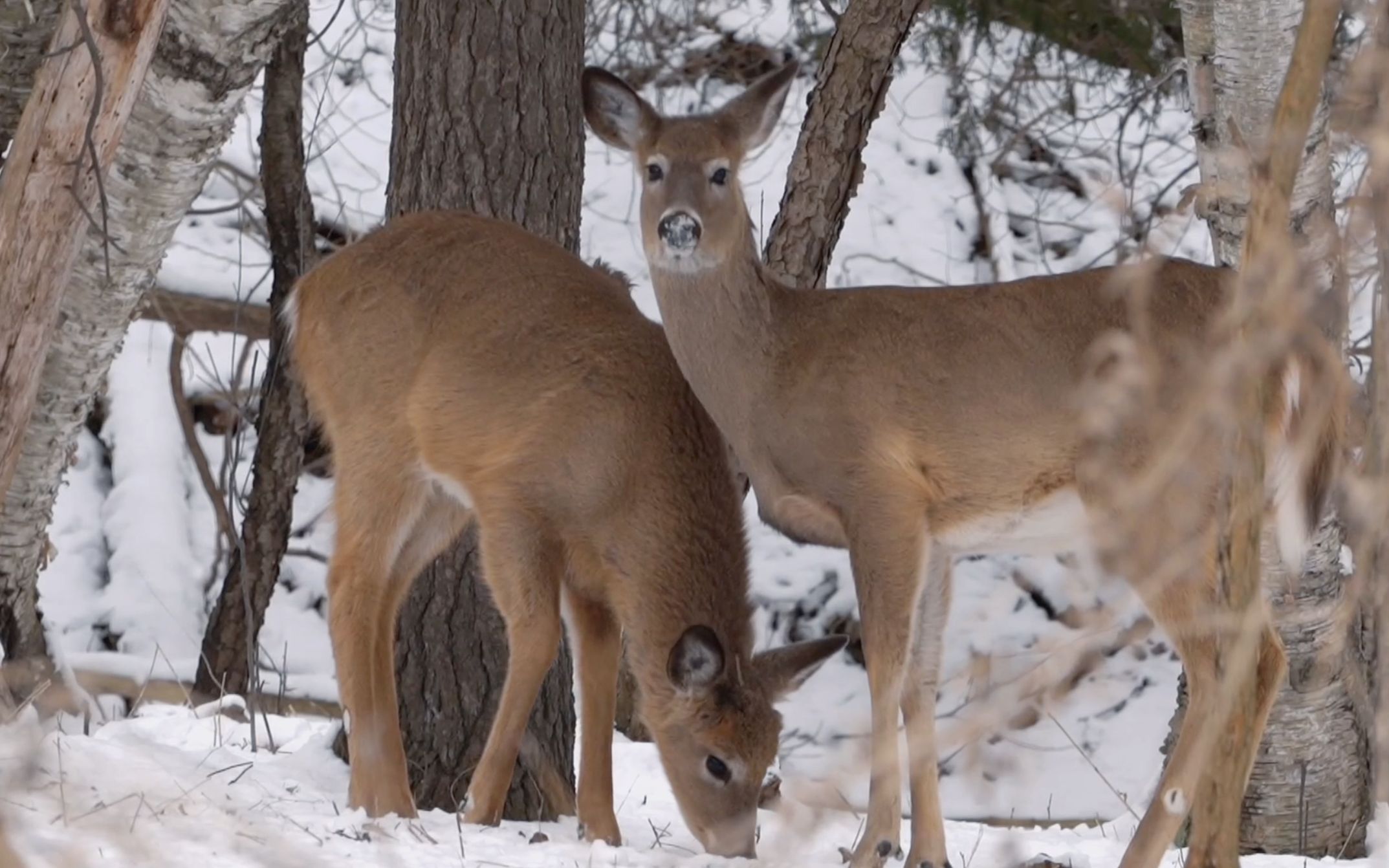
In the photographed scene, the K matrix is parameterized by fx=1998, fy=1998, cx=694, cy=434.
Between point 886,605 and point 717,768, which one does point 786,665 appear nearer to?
point 717,768

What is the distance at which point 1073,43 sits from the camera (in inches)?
476

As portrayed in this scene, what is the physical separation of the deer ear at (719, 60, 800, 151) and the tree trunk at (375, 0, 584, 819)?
888 millimetres

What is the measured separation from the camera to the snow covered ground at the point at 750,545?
6465 millimetres

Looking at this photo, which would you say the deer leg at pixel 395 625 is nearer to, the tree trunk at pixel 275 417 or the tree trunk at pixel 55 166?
the tree trunk at pixel 55 166

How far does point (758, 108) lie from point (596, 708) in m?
2.16

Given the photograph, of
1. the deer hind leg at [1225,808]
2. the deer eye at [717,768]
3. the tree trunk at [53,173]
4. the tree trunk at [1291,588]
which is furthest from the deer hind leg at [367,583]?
the deer hind leg at [1225,808]

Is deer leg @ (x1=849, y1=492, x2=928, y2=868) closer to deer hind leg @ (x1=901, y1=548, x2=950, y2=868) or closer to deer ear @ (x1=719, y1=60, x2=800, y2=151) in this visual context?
deer hind leg @ (x1=901, y1=548, x2=950, y2=868)

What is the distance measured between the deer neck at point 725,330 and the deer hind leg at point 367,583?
1.18m

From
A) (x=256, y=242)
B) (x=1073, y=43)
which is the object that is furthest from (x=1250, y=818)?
(x=256, y=242)

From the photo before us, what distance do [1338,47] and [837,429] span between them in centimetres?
560

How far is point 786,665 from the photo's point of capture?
6.61 m

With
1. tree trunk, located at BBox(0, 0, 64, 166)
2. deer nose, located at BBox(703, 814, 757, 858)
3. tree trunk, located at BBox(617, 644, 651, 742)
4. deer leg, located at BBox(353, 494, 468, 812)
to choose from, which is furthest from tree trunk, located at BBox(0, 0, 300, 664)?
tree trunk, located at BBox(617, 644, 651, 742)

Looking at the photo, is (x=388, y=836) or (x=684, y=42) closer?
(x=388, y=836)

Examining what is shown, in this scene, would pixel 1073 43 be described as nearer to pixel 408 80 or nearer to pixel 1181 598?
pixel 408 80
